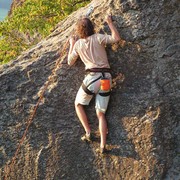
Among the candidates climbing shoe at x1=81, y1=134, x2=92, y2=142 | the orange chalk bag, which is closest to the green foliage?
climbing shoe at x1=81, y1=134, x2=92, y2=142

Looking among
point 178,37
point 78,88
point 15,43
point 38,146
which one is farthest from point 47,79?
point 15,43

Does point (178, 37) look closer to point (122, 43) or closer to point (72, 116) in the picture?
point (122, 43)

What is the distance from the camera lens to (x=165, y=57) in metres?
7.79

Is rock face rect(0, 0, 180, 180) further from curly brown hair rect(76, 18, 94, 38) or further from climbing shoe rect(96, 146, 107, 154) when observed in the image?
curly brown hair rect(76, 18, 94, 38)

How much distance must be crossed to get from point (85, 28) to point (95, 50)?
0.43m

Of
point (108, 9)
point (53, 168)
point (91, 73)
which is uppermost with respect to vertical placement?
point (108, 9)

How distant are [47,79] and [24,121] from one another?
919 mm

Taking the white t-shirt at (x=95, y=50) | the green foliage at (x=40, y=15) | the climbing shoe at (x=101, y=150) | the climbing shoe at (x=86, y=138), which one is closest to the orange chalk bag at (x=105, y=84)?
the white t-shirt at (x=95, y=50)

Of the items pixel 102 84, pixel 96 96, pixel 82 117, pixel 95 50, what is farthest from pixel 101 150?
pixel 95 50

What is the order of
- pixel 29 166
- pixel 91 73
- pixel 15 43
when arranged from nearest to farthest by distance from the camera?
pixel 91 73 < pixel 29 166 < pixel 15 43

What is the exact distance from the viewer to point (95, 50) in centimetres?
754

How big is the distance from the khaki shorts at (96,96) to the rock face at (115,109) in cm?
22

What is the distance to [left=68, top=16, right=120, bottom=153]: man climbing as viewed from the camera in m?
7.53

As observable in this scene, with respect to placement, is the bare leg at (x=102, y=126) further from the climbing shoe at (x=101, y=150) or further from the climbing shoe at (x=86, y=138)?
the climbing shoe at (x=86, y=138)
